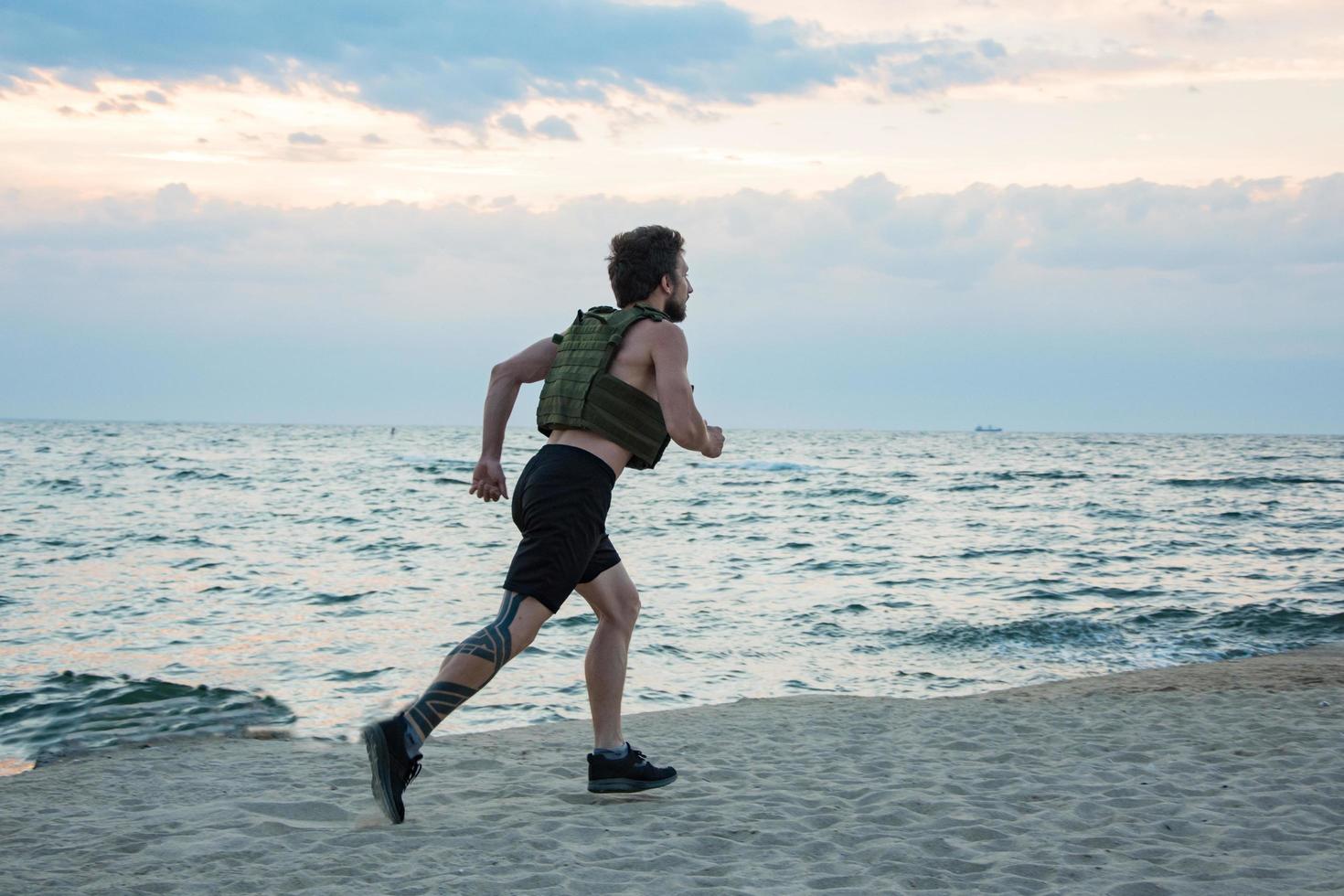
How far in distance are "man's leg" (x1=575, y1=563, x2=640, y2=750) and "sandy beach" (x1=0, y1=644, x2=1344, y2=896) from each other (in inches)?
17.8

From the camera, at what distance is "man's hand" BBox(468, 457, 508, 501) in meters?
3.66

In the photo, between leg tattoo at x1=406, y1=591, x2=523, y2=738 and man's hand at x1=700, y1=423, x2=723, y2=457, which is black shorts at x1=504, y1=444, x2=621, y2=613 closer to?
leg tattoo at x1=406, y1=591, x2=523, y2=738

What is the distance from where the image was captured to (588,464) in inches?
140

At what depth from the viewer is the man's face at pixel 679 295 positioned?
3746mm

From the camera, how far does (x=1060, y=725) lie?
17.9ft

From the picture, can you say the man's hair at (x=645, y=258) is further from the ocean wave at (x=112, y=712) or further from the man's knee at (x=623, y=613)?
the ocean wave at (x=112, y=712)

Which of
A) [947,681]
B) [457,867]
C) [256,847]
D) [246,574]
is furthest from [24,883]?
[246,574]

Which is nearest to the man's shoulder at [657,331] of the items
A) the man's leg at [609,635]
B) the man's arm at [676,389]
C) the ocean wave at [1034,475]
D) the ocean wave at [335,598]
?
the man's arm at [676,389]

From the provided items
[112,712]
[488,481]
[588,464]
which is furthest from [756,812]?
[112,712]

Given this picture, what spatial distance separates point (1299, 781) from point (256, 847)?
3.99 meters

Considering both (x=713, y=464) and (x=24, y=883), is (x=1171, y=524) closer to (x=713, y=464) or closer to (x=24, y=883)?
(x=24, y=883)

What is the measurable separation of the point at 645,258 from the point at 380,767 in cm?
195

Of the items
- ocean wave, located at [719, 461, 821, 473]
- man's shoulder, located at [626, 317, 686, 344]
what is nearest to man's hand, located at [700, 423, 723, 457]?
man's shoulder, located at [626, 317, 686, 344]

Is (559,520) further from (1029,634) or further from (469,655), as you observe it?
(1029,634)
